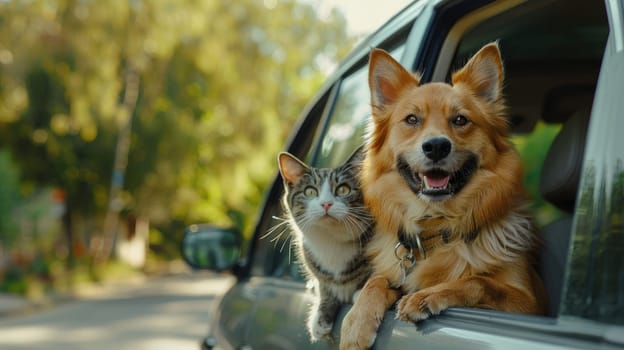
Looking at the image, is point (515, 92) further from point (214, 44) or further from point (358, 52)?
point (214, 44)

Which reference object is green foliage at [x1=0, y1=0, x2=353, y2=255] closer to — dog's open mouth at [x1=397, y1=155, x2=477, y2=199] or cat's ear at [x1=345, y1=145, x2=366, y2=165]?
cat's ear at [x1=345, y1=145, x2=366, y2=165]

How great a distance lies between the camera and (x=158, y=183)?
31.0m

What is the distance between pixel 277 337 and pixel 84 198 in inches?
1165

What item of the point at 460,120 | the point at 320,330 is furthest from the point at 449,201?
the point at 320,330

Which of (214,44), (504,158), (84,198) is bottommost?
(84,198)

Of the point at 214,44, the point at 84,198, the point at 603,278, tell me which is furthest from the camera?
the point at 84,198

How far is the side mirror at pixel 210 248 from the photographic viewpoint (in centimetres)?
458

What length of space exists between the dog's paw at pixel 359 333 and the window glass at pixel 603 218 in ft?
2.70

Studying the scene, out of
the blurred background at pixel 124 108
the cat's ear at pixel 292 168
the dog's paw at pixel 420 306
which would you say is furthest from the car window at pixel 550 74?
the blurred background at pixel 124 108

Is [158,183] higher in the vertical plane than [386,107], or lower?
lower

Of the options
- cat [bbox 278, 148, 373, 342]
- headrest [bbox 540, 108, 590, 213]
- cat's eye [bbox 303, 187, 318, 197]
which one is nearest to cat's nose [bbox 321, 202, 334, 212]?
cat [bbox 278, 148, 373, 342]

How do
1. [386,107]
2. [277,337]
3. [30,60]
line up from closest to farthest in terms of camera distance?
[386,107]
[277,337]
[30,60]

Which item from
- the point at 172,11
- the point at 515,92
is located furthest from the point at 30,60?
the point at 515,92

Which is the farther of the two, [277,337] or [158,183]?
[158,183]
